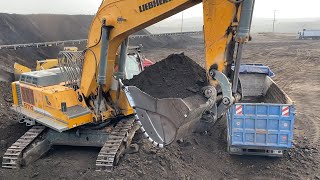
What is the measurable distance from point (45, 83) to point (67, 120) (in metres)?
1.46

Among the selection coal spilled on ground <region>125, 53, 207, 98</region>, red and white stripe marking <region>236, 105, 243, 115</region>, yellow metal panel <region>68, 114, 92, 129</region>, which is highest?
coal spilled on ground <region>125, 53, 207, 98</region>

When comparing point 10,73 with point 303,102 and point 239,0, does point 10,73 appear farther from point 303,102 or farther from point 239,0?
point 239,0

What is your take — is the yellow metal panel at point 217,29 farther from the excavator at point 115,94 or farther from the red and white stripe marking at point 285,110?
the red and white stripe marking at point 285,110

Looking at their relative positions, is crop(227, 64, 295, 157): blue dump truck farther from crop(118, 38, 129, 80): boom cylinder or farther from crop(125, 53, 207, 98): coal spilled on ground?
crop(118, 38, 129, 80): boom cylinder

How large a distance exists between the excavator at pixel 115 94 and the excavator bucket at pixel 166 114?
1 cm

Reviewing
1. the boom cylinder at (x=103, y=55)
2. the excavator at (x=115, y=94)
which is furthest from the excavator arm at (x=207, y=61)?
the boom cylinder at (x=103, y=55)

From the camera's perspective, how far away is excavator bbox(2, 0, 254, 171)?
5637 mm

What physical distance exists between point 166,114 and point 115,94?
112 inches

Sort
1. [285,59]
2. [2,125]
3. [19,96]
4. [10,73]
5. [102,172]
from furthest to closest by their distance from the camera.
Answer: [285,59], [10,73], [2,125], [19,96], [102,172]

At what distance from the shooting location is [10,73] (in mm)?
17531

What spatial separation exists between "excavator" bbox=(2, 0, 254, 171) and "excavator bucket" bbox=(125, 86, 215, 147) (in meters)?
0.01

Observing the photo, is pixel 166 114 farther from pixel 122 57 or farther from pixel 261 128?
pixel 261 128

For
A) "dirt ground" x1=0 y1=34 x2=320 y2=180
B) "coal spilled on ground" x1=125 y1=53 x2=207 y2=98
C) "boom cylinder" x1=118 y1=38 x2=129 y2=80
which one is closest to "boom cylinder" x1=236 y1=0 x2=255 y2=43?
"coal spilled on ground" x1=125 y1=53 x2=207 y2=98

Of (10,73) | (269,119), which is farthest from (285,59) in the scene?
(269,119)
